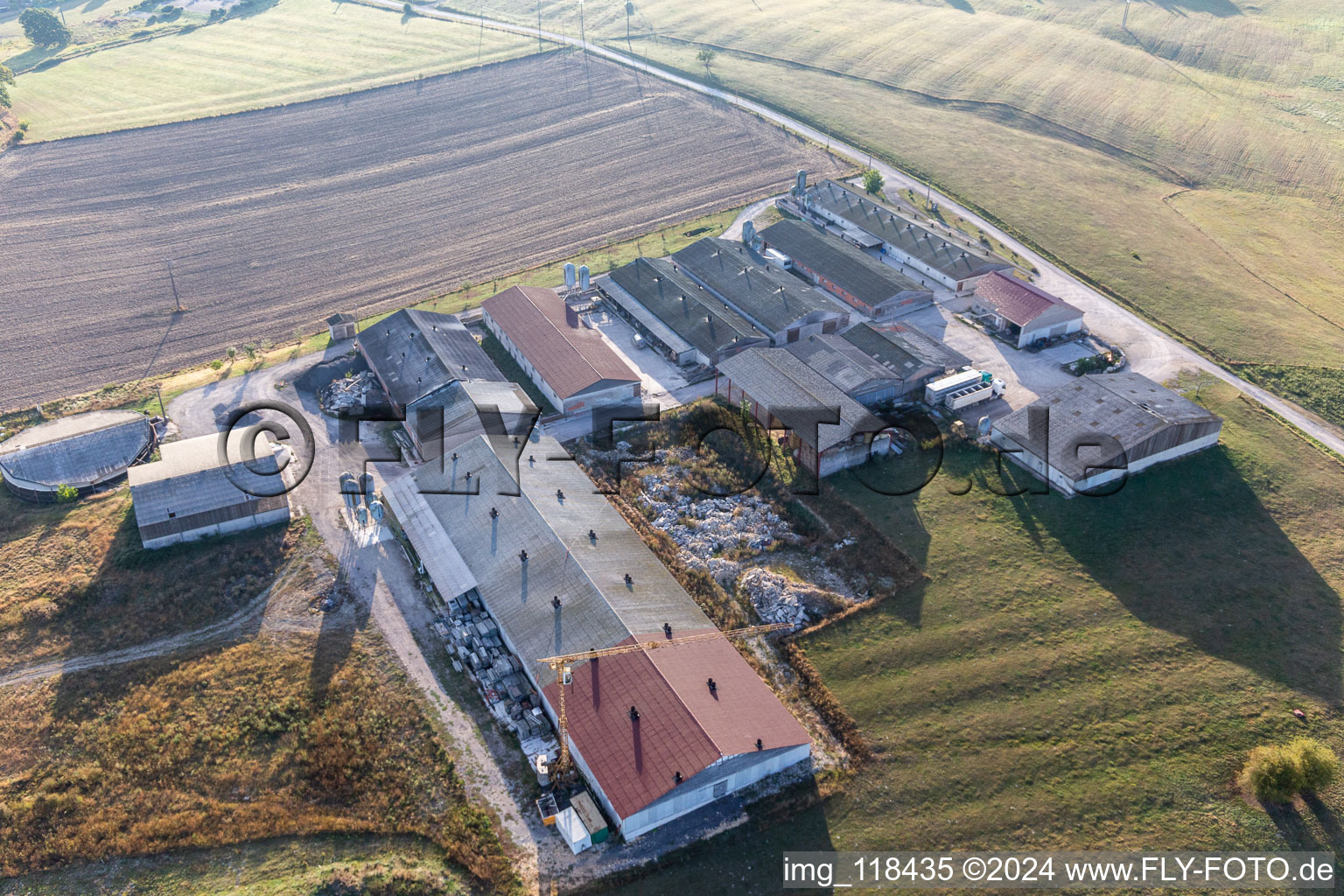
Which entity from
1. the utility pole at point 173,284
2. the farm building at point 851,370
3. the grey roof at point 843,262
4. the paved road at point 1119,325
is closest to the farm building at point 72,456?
the utility pole at point 173,284

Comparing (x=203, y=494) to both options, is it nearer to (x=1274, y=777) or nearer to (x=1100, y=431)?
(x=1100, y=431)

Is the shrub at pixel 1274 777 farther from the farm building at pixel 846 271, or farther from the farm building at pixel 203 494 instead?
the farm building at pixel 203 494

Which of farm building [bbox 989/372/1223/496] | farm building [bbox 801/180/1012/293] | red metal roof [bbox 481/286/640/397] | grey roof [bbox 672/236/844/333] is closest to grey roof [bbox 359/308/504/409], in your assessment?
red metal roof [bbox 481/286/640/397]

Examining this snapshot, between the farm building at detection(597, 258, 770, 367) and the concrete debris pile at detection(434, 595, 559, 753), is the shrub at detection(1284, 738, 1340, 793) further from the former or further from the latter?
the farm building at detection(597, 258, 770, 367)

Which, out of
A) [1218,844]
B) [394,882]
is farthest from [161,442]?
[1218,844]

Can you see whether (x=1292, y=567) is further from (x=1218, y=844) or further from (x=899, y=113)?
(x=899, y=113)
